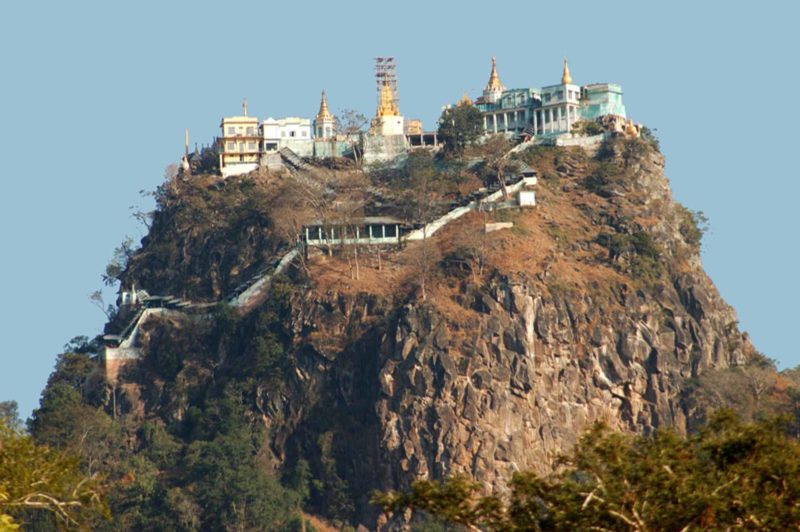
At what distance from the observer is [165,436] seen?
4203 inches

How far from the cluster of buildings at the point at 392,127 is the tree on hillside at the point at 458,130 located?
9.32 feet

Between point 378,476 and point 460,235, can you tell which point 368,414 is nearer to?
point 378,476

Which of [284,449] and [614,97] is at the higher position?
[614,97]

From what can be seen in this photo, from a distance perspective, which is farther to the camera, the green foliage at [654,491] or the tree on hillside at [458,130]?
the tree on hillside at [458,130]

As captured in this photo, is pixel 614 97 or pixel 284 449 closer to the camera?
pixel 284 449

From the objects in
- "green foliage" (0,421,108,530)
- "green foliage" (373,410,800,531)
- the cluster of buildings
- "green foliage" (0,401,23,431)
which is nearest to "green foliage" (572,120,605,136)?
the cluster of buildings

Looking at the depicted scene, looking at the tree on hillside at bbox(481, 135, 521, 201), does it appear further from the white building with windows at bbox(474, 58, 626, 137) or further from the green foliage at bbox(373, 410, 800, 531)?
the green foliage at bbox(373, 410, 800, 531)

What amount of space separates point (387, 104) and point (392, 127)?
6.57 feet

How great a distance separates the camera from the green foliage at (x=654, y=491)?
52531 millimetres

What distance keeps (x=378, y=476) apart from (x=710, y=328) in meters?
18.0

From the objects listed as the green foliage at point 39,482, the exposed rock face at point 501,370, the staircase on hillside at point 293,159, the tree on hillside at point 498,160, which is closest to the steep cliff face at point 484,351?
the exposed rock face at point 501,370

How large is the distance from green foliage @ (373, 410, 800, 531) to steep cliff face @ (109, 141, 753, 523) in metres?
43.9

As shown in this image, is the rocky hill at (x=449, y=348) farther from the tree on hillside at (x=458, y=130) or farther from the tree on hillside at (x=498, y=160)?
the tree on hillside at (x=458, y=130)

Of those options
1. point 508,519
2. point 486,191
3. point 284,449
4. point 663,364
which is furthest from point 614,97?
point 508,519
